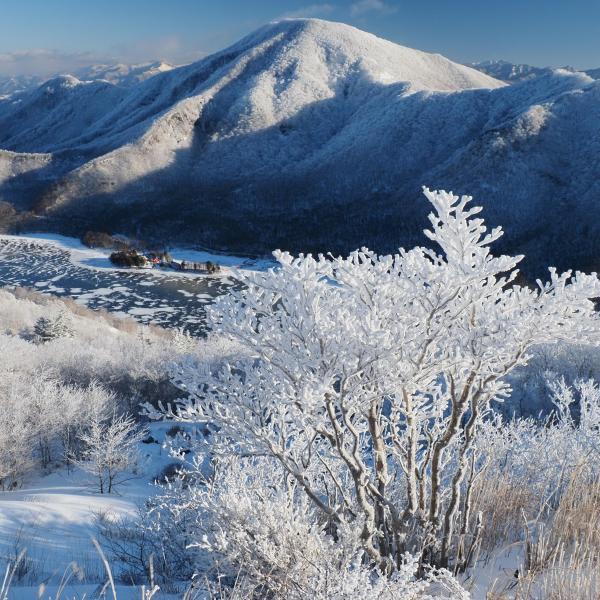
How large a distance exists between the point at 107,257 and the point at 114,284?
32.1 feet

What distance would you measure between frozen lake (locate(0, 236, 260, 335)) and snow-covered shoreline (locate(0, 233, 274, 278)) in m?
0.09

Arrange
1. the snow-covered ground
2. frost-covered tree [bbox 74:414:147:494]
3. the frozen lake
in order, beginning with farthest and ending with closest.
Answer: the frozen lake < frost-covered tree [bbox 74:414:147:494] < the snow-covered ground

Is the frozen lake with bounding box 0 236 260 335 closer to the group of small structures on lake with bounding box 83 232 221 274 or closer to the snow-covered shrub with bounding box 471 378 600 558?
the group of small structures on lake with bounding box 83 232 221 274

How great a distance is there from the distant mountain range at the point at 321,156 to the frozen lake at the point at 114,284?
42.6 feet

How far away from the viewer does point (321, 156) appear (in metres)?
80.7

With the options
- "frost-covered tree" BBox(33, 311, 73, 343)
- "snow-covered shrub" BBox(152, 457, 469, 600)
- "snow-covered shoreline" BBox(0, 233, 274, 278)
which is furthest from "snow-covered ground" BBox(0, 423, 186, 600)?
"snow-covered shoreline" BBox(0, 233, 274, 278)

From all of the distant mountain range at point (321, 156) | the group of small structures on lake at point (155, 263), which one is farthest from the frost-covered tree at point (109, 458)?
the distant mountain range at point (321, 156)

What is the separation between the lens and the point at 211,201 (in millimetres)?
72000

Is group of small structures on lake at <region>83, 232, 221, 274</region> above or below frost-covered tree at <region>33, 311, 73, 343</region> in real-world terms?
above

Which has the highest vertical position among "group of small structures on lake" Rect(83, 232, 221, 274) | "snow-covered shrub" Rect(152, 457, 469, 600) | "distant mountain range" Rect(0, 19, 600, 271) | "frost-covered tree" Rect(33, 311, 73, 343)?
"distant mountain range" Rect(0, 19, 600, 271)

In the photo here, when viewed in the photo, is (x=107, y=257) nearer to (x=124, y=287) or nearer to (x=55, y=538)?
(x=124, y=287)

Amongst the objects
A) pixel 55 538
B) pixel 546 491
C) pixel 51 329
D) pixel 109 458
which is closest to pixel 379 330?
pixel 546 491

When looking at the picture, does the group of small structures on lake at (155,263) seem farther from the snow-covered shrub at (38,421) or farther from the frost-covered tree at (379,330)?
the frost-covered tree at (379,330)

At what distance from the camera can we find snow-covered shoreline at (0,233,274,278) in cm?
4369
